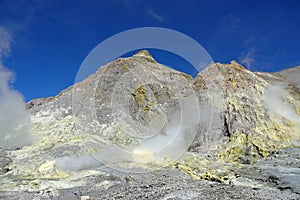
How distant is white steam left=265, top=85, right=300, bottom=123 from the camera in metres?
55.5

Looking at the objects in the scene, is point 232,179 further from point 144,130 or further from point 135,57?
point 135,57

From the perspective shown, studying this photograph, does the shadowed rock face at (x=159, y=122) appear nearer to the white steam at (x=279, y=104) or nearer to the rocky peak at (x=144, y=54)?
the white steam at (x=279, y=104)

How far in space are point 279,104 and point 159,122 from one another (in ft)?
61.4

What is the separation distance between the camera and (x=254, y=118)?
5194 centimetres

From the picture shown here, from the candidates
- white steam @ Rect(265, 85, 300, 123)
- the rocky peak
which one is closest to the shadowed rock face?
white steam @ Rect(265, 85, 300, 123)

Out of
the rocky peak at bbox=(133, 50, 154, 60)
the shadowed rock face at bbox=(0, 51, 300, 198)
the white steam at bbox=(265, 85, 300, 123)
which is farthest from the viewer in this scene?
the rocky peak at bbox=(133, 50, 154, 60)

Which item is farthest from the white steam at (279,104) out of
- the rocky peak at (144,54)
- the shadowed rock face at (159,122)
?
the rocky peak at (144,54)

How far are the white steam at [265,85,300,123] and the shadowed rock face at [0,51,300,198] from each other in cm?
21

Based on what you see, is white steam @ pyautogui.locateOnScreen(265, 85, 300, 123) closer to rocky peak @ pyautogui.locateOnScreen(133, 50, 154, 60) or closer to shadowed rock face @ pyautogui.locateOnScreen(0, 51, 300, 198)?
shadowed rock face @ pyautogui.locateOnScreen(0, 51, 300, 198)

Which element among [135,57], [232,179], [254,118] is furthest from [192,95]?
[232,179]

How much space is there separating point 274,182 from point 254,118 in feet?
72.2

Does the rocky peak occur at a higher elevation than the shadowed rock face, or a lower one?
higher

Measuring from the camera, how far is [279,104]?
56969 mm

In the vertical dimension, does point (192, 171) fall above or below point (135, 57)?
below
